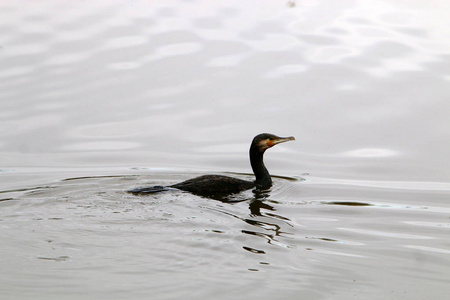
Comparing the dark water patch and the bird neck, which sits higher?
the bird neck

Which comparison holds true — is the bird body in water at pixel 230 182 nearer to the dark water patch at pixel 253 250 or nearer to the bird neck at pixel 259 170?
the bird neck at pixel 259 170

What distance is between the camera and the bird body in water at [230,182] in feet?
32.8

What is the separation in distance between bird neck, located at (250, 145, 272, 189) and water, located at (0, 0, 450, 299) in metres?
0.33

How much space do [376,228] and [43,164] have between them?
5.24 meters

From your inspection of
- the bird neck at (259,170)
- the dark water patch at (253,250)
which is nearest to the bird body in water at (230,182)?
the bird neck at (259,170)

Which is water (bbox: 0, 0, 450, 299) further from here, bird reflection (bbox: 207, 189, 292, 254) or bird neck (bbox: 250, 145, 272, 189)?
bird neck (bbox: 250, 145, 272, 189)

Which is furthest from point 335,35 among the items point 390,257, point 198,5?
point 390,257

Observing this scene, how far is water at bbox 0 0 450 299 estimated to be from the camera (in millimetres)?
6930

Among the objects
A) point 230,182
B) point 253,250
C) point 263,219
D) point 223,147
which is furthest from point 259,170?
point 253,250

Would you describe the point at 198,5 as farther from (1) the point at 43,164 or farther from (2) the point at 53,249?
(2) the point at 53,249

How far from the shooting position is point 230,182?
10.4 metres

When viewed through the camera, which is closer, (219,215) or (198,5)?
(219,215)

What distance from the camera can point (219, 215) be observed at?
891cm

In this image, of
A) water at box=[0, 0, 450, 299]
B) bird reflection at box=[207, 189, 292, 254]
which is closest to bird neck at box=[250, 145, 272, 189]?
bird reflection at box=[207, 189, 292, 254]
